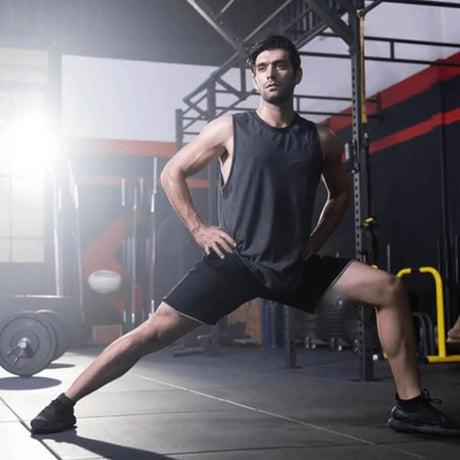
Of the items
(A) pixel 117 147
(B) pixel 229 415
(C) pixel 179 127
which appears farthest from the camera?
(A) pixel 117 147

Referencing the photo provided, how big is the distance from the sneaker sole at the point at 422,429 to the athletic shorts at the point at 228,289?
458 millimetres

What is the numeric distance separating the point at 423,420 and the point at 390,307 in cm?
36

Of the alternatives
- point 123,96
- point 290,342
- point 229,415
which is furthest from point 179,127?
point 229,415

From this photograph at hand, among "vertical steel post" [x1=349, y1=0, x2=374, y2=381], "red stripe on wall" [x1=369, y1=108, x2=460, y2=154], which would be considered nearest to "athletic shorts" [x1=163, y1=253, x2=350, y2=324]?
"vertical steel post" [x1=349, y1=0, x2=374, y2=381]

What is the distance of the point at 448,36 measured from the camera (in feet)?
20.4

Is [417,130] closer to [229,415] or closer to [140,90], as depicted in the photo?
[140,90]

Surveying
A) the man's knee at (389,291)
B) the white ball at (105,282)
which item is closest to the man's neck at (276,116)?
the man's knee at (389,291)

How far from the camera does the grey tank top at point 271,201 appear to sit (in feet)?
7.78

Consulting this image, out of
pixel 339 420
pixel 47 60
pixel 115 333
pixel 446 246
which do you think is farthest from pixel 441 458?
pixel 47 60

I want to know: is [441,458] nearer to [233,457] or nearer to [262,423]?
[233,457]

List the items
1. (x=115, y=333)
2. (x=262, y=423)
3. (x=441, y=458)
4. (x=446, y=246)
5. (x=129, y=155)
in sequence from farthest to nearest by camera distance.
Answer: (x=129, y=155) → (x=115, y=333) → (x=446, y=246) → (x=262, y=423) → (x=441, y=458)

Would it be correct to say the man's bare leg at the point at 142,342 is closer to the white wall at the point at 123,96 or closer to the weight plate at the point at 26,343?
the weight plate at the point at 26,343

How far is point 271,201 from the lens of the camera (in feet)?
7.77

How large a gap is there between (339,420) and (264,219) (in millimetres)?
863
